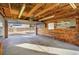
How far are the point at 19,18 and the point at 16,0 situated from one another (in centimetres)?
31

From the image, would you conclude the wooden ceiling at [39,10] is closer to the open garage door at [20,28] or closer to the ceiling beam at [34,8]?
the ceiling beam at [34,8]

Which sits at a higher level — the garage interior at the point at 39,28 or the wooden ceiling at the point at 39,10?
the wooden ceiling at the point at 39,10

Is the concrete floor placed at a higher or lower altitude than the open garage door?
lower

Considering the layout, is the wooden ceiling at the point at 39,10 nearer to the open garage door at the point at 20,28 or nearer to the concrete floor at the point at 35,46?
the open garage door at the point at 20,28

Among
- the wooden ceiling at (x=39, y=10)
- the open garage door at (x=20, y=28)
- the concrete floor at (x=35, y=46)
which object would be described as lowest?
the concrete floor at (x=35, y=46)

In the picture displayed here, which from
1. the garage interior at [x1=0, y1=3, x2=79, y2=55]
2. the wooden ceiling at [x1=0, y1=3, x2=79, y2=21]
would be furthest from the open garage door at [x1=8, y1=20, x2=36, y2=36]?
the wooden ceiling at [x1=0, y1=3, x2=79, y2=21]

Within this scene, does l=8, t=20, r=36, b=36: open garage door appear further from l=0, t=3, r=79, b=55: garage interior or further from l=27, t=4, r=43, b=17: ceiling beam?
l=27, t=4, r=43, b=17: ceiling beam

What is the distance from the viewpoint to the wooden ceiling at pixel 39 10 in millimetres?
2271

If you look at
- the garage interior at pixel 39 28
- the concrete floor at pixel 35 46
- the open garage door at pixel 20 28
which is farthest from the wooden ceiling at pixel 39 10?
the concrete floor at pixel 35 46

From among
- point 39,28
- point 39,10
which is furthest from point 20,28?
point 39,10

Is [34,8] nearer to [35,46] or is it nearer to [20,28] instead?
[20,28]

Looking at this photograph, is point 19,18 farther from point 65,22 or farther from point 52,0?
point 65,22

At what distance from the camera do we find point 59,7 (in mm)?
2293

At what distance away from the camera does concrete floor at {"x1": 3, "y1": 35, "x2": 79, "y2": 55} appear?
2.30 metres
